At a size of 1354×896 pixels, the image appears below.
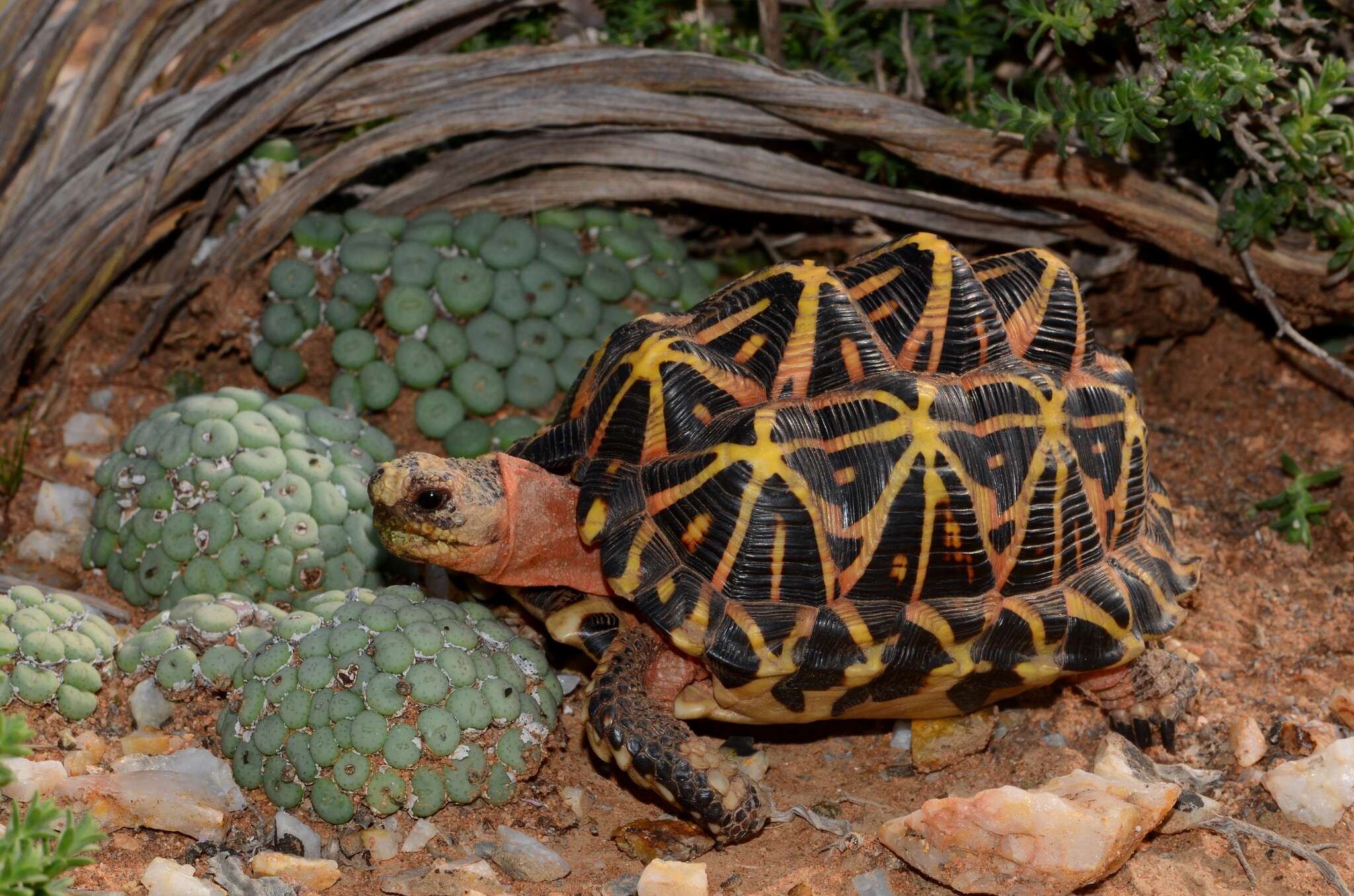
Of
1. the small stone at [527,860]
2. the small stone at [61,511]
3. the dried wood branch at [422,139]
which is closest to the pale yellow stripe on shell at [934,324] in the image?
the dried wood branch at [422,139]

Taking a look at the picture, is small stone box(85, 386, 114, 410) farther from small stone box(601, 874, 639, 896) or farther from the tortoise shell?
small stone box(601, 874, 639, 896)

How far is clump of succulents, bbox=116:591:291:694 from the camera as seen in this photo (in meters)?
3.24

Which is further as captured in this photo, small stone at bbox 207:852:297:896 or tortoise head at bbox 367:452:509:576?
tortoise head at bbox 367:452:509:576

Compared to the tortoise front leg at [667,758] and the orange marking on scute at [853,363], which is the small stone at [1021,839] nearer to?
the tortoise front leg at [667,758]

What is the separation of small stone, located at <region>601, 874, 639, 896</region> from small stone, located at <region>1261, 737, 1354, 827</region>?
1683mm

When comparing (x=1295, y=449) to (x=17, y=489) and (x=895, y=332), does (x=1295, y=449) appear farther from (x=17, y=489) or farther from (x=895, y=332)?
(x=17, y=489)

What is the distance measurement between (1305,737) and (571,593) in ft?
6.74

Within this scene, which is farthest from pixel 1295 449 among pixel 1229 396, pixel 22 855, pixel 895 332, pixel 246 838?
pixel 22 855

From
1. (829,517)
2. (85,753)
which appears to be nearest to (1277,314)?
(829,517)

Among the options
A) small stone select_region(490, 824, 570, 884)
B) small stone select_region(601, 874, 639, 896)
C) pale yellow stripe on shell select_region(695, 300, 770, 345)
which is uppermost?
pale yellow stripe on shell select_region(695, 300, 770, 345)

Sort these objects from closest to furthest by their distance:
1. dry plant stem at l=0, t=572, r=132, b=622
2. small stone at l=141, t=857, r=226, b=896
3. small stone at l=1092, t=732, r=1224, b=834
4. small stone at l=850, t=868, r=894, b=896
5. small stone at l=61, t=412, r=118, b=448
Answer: small stone at l=141, t=857, r=226, b=896
small stone at l=850, t=868, r=894, b=896
small stone at l=1092, t=732, r=1224, b=834
dry plant stem at l=0, t=572, r=132, b=622
small stone at l=61, t=412, r=118, b=448

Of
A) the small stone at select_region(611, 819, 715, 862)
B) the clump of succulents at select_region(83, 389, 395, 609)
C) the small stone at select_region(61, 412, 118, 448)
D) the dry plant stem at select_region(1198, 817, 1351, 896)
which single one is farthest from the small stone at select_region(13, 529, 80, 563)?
the dry plant stem at select_region(1198, 817, 1351, 896)

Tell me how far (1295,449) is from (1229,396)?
1.18 ft

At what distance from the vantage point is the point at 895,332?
331 centimetres
